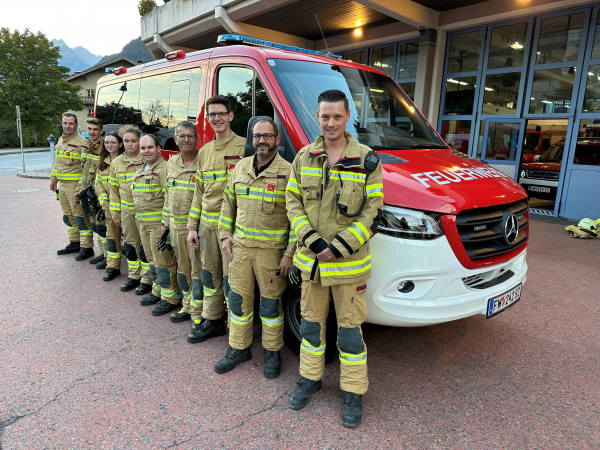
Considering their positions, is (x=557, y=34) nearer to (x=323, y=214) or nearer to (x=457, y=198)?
(x=457, y=198)

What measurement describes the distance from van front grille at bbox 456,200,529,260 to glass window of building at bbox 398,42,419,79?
9.21m

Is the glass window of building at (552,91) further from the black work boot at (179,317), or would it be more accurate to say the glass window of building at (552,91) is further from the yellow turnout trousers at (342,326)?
the black work boot at (179,317)

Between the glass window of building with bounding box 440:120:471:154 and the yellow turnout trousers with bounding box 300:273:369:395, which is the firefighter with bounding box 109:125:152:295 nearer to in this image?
the yellow turnout trousers with bounding box 300:273:369:395

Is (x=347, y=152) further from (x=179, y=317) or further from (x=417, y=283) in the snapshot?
(x=179, y=317)

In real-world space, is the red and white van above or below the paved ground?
above

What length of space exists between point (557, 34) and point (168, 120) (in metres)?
8.33

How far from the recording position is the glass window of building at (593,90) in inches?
317

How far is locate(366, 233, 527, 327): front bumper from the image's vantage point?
98.2 inches

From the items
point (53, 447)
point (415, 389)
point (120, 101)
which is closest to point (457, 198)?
point (415, 389)

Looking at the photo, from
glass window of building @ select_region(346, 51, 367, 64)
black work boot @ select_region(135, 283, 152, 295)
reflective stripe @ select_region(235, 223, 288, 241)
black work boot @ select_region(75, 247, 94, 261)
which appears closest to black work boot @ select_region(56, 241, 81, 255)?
black work boot @ select_region(75, 247, 94, 261)

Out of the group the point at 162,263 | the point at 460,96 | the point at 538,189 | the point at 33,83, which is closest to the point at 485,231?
the point at 162,263

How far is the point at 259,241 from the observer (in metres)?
2.79

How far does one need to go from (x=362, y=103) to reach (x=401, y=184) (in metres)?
1.30

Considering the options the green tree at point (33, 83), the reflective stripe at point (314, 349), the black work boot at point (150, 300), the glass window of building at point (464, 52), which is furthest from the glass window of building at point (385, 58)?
the green tree at point (33, 83)
